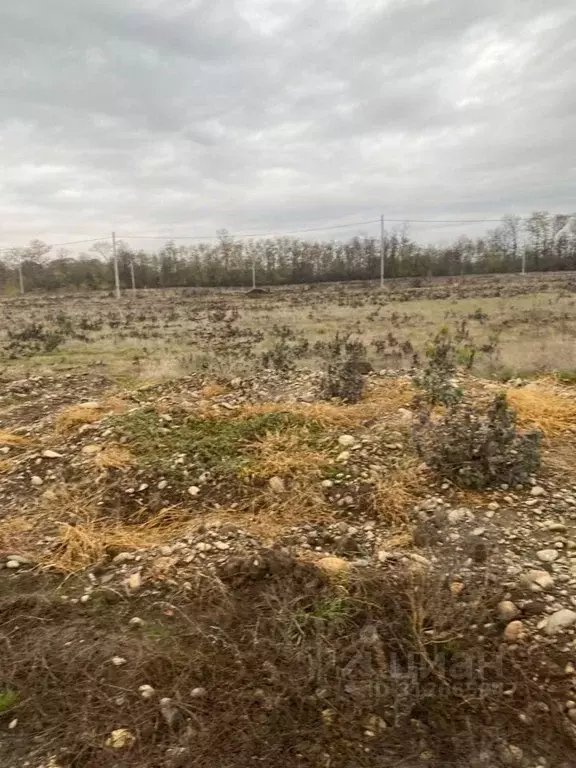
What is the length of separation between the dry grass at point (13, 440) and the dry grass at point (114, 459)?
103cm

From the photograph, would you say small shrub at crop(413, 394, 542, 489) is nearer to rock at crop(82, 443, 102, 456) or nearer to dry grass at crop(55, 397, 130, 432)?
rock at crop(82, 443, 102, 456)

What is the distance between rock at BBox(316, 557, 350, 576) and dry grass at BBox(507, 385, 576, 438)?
246 centimetres

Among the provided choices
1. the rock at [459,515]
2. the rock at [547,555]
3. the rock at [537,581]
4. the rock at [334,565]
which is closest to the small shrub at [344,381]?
the rock at [459,515]

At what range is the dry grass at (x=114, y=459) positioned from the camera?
13.7 feet

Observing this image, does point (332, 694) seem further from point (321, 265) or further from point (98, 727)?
point (321, 265)

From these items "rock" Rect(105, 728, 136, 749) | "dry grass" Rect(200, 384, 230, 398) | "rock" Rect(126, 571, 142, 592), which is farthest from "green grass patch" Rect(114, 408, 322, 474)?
"rock" Rect(105, 728, 136, 749)

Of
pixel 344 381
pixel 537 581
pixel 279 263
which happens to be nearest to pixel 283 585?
pixel 537 581

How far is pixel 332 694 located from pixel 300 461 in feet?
6.59

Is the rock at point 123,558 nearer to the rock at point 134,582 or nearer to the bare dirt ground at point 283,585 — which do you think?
the bare dirt ground at point 283,585

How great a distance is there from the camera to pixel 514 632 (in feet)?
7.96

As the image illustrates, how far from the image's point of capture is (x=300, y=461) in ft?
13.4

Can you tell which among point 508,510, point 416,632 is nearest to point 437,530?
point 508,510

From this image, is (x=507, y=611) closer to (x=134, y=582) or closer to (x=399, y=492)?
(x=399, y=492)

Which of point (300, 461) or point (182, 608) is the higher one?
point (300, 461)
